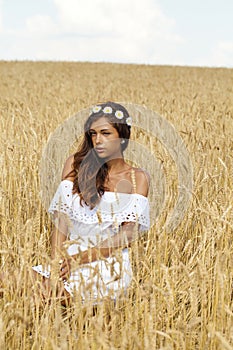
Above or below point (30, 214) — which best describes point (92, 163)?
above

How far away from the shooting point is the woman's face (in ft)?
7.99

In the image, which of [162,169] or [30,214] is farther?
[162,169]

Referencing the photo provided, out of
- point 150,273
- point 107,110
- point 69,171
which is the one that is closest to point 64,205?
point 69,171

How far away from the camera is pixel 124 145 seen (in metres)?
2.53

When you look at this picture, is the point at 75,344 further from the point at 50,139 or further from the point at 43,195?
the point at 50,139

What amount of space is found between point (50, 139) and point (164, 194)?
1.18m

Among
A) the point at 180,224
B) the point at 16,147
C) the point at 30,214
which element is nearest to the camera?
the point at 180,224

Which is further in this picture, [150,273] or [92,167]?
[92,167]

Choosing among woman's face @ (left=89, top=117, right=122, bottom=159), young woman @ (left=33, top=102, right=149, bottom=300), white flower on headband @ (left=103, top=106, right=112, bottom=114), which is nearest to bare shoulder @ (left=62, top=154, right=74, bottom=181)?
young woman @ (left=33, top=102, right=149, bottom=300)

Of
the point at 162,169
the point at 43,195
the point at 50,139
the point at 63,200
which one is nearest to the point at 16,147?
the point at 50,139

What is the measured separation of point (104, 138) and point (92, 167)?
5.7 inches

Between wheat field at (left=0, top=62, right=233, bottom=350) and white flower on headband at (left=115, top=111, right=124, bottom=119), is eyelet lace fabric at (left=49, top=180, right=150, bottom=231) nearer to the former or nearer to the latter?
wheat field at (left=0, top=62, right=233, bottom=350)

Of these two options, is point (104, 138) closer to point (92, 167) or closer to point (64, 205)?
point (92, 167)

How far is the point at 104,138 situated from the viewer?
96.2 inches
